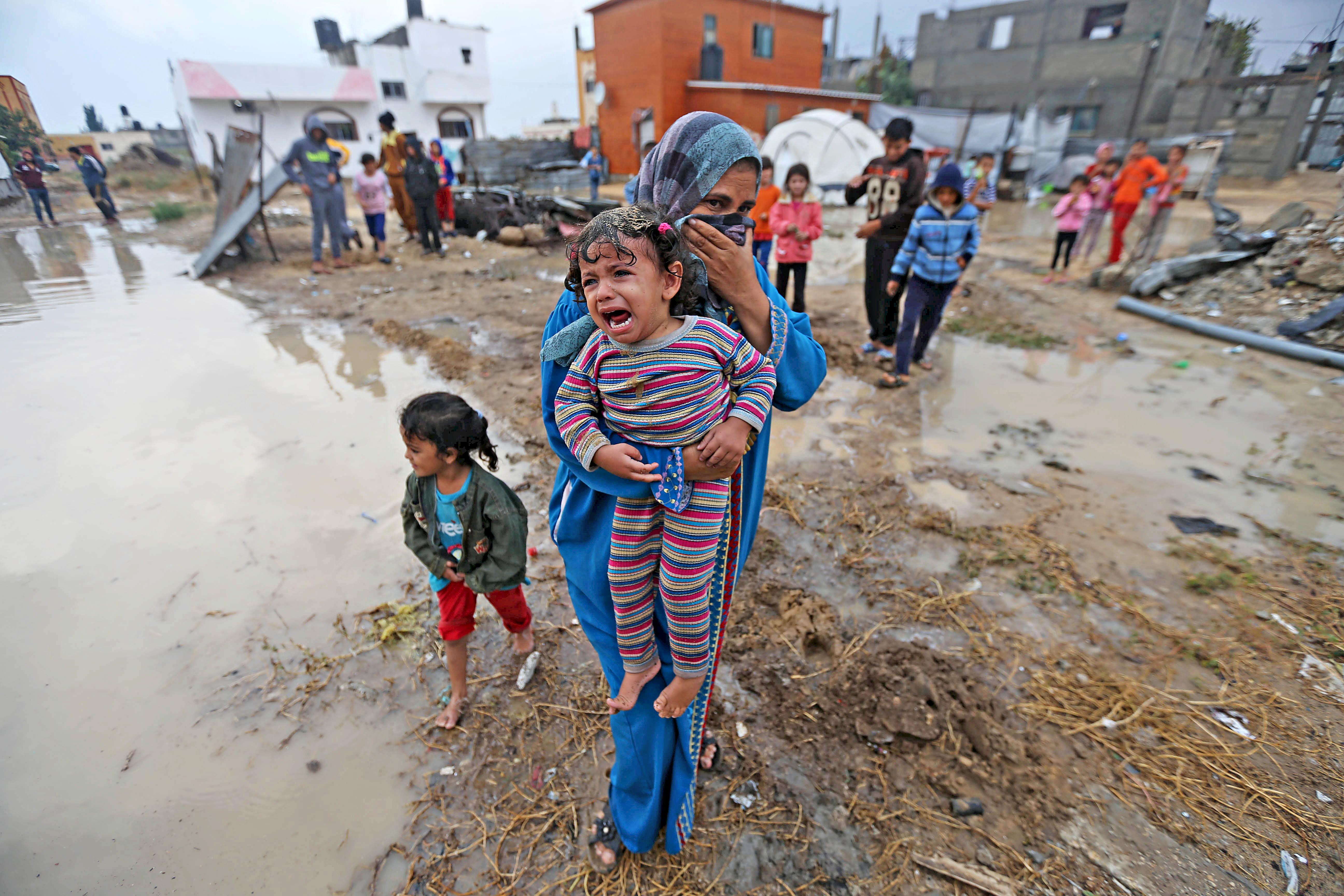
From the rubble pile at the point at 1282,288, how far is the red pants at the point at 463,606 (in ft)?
25.6

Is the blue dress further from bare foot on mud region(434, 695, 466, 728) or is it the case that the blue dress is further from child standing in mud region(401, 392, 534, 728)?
bare foot on mud region(434, 695, 466, 728)

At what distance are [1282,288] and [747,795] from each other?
28.4 ft

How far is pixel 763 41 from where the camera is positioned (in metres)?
23.3

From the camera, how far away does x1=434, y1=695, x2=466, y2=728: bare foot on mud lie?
2156 mm

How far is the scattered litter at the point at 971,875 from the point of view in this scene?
5.45 feet

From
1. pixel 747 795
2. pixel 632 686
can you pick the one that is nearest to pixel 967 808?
pixel 747 795

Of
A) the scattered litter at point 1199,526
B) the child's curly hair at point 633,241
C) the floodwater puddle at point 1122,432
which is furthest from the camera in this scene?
the floodwater puddle at point 1122,432

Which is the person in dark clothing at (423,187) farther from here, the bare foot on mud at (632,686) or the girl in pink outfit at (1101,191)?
the girl in pink outfit at (1101,191)

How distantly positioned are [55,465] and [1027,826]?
17.6 ft

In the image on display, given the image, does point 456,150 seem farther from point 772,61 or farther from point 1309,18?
point 1309,18

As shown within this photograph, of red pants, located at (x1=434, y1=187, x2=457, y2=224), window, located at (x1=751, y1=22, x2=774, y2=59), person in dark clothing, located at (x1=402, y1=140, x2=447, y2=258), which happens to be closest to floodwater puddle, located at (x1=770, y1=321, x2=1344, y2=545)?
person in dark clothing, located at (x1=402, y1=140, x2=447, y2=258)

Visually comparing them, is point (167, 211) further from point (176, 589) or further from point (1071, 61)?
point (1071, 61)

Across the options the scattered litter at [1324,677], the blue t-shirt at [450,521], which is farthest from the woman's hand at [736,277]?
the scattered litter at [1324,677]

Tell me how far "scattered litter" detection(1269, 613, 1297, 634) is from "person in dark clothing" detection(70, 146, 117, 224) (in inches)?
221
